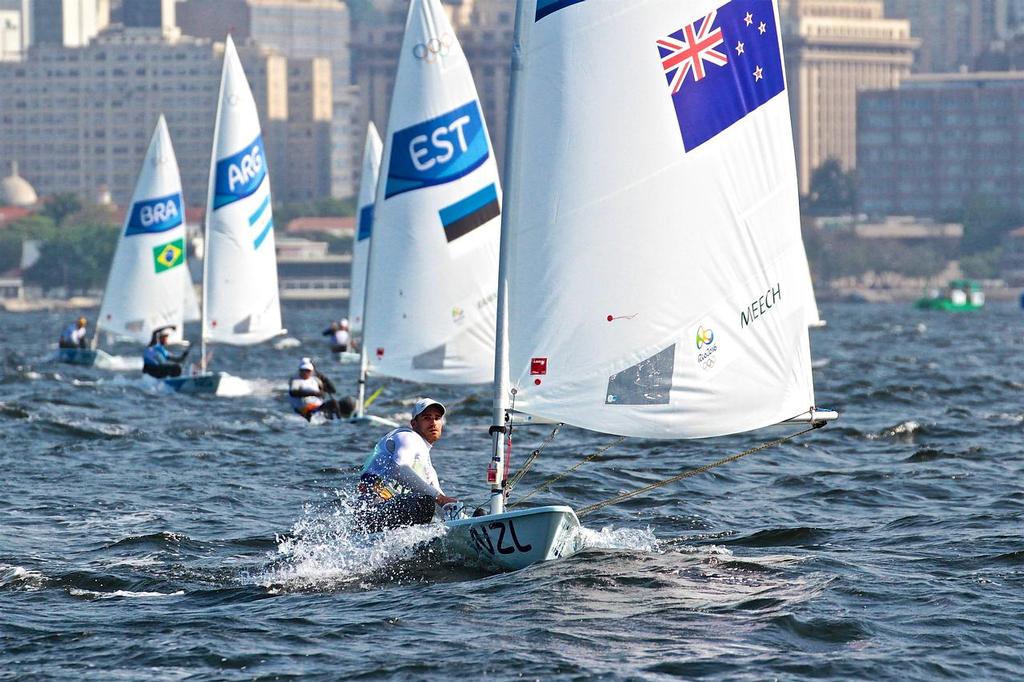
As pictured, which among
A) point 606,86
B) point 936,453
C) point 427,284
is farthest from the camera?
point 427,284

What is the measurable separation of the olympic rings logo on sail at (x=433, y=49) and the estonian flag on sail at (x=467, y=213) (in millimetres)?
2128

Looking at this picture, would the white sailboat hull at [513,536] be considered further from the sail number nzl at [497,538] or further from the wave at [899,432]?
the wave at [899,432]

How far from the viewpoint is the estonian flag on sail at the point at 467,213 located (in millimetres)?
28797

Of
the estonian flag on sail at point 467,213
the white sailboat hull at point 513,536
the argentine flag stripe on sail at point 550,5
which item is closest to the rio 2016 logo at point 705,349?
the white sailboat hull at point 513,536

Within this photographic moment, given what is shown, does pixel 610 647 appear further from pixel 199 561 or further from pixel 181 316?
pixel 181 316

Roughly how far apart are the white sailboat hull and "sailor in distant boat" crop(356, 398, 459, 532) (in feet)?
1.09

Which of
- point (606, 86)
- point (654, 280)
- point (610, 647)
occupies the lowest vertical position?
point (610, 647)

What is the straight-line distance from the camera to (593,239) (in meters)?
16.1

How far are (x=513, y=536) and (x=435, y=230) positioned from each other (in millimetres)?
13336

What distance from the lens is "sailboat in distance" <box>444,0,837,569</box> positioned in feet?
52.3

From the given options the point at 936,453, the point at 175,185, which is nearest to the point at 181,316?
the point at 175,185

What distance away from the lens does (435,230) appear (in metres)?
Result: 28.9

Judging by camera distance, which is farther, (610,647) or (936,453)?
(936,453)

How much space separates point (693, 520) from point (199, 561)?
535 centimetres
